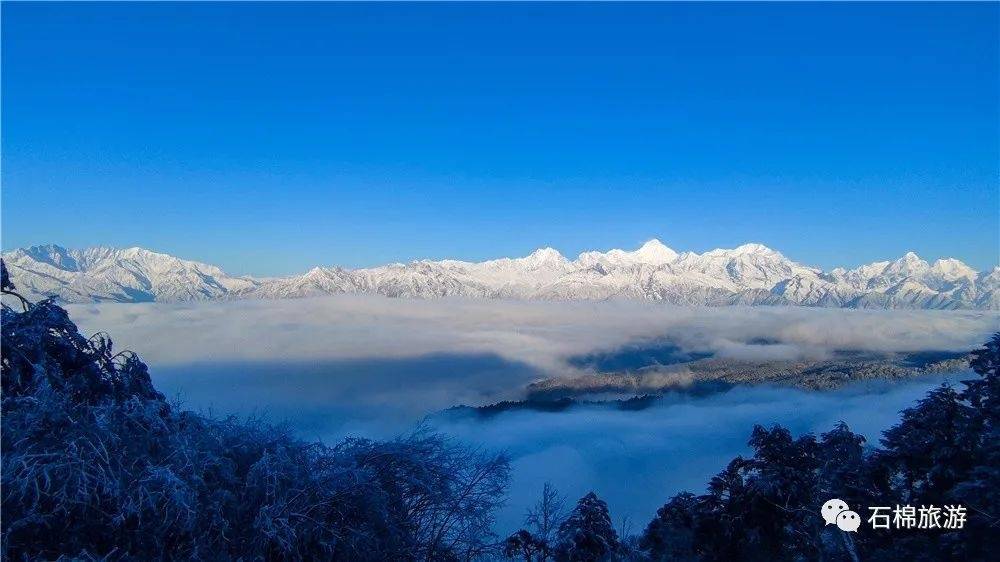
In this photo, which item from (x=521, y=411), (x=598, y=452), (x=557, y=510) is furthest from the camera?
(x=521, y=411)

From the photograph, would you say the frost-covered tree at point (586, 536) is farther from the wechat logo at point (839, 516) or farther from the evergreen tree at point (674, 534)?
the wechat logo at point (839, 516)

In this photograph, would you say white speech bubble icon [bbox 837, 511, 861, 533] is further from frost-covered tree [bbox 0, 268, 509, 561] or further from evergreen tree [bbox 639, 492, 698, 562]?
frost-covered tree [bbox 0, 268, 509, 561]

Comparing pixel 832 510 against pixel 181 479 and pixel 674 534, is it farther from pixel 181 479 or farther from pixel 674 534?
pixel 181 479

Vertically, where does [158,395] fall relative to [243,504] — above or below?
above

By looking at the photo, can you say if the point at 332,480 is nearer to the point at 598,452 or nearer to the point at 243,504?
the point at 243,504

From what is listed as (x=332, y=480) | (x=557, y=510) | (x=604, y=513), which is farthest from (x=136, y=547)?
(x=604, y=513)

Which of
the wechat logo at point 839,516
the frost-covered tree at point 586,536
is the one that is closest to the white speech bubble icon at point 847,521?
the wechat logo at point 839,516
